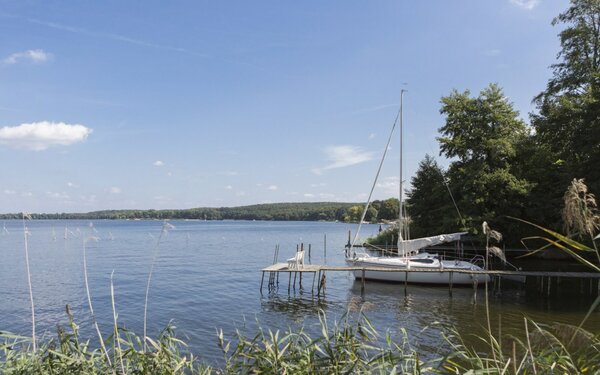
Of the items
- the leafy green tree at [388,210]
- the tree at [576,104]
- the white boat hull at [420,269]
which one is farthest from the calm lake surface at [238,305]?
the leafy green tree at [388,210]

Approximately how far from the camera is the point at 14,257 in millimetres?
46562

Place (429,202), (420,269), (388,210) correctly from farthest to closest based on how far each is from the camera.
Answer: (388,210) < (429,202) < (420,269)

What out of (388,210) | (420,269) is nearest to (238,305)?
(420,269)

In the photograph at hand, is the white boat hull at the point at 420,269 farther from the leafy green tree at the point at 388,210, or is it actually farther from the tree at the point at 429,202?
the leafy green tree at the point at 388,210

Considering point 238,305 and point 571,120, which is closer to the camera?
point 238,305

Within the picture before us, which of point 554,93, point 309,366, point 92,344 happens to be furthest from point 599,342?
point 554,93

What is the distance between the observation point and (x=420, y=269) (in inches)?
1084

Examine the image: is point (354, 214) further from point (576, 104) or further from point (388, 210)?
point (576, 104)

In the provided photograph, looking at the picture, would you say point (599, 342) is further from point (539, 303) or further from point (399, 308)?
point (539, 303)

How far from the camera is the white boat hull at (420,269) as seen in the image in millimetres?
27219

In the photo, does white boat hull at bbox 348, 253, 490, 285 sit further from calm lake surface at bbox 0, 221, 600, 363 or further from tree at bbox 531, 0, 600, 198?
tree at bbox 531, 0, 600, 198

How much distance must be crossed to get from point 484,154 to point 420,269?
696 inches

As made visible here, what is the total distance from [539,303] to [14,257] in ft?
159

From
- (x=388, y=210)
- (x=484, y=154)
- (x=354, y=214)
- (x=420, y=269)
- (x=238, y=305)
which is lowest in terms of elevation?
(x=238, y=305)
